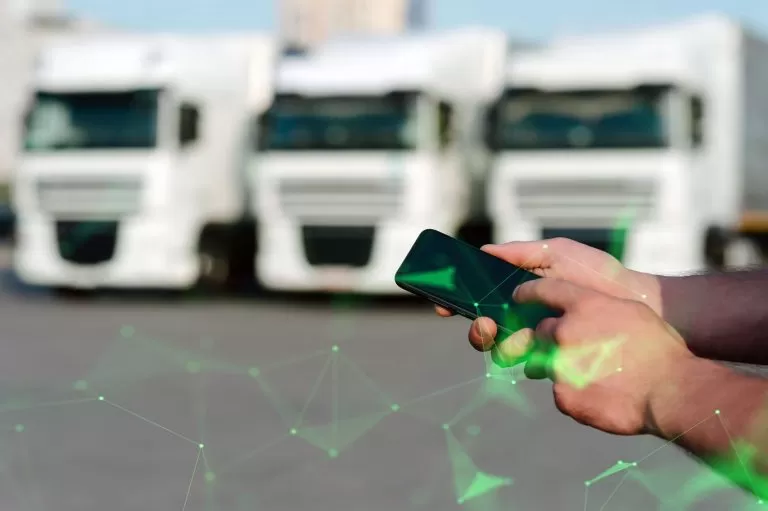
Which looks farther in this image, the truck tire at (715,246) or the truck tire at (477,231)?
the truck tire at (477,231)

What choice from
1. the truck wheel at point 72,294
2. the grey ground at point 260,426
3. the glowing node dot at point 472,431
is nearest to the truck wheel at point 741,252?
the grey ground at point 260,426

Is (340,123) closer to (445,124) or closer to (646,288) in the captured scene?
(445,124)

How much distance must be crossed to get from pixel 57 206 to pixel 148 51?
6.54 feet

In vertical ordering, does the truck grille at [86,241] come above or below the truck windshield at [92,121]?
below

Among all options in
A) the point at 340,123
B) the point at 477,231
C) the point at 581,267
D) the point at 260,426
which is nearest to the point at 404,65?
the point at 340,123

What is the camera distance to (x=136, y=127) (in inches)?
493

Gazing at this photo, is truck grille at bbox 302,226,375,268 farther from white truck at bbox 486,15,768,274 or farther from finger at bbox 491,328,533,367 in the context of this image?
finger at bbox 491,328,533,367

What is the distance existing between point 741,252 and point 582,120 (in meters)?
3.36

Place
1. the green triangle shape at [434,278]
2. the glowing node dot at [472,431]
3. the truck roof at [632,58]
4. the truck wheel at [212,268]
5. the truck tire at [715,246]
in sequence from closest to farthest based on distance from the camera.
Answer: the green triangle shape at [434,278], the glowing node dot at [472,431], the truck roof at [632,58], the truck tire at [715,246], the truck wheel at [212,268]

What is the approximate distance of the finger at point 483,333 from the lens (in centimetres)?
134

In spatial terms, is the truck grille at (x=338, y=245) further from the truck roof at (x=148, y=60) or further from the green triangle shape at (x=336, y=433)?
the green triangle shape at (x=336, y=433)

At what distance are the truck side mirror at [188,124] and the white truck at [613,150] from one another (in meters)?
3.19

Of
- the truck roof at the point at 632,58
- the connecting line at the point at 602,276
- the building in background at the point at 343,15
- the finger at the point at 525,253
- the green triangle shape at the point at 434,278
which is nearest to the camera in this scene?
the green triangle shape at the point at 434,278

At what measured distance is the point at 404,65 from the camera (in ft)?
40.3
